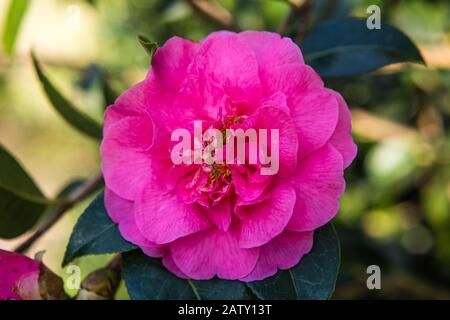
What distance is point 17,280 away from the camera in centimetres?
81

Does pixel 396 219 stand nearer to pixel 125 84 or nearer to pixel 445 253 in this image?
pixel 445 253

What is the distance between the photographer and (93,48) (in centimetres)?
270

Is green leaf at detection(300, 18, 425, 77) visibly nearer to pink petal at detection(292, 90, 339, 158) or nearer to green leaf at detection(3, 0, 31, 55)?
pink petal at detection(292, 90, 339, 158)

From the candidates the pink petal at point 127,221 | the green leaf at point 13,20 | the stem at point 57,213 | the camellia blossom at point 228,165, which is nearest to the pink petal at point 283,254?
the camellia blossom at point 228,165

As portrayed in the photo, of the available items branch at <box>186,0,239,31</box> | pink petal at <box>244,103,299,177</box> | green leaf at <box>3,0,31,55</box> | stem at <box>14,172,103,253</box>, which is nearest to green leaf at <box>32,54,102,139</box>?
stem at <box>14,172,103,253</box>

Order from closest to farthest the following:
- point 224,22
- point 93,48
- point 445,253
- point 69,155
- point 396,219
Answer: point 224,22, point 445,253, point 396,219, point 93,48, point 69,155

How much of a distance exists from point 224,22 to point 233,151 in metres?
0.57

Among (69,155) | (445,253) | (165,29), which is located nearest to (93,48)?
(69,155)

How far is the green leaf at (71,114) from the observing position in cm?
106

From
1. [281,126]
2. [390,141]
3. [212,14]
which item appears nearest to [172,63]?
[281,126]

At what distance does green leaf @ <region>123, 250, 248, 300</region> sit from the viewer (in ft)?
2.59

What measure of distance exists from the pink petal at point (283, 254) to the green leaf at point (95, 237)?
0.50 ft

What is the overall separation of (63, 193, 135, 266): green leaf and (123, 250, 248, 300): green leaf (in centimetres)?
3

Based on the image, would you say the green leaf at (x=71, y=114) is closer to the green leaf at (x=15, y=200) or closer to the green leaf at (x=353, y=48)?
the green leaf at (x=15, y=200)
